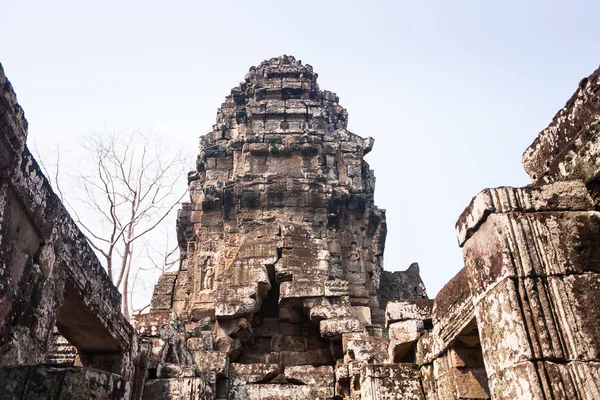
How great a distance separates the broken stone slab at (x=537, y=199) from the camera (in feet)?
11.3

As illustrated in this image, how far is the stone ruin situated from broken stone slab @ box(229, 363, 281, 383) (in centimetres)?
3

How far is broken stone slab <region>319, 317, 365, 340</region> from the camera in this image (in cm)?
910

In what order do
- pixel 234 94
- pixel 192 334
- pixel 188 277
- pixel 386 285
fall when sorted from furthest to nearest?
pixel 234 94, pixel 386 285, pixel 188 277, pixel 192 334

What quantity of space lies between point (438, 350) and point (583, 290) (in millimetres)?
2137

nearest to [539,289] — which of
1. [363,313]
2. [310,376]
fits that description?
[310,376]

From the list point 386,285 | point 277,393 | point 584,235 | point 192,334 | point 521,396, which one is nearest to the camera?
point 521,396

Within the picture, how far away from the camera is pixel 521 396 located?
308cm

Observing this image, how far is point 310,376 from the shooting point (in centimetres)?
846

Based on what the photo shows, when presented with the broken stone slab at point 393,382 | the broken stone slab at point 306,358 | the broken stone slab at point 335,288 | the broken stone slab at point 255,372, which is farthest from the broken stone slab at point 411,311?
the broken stone slab at point 306,358

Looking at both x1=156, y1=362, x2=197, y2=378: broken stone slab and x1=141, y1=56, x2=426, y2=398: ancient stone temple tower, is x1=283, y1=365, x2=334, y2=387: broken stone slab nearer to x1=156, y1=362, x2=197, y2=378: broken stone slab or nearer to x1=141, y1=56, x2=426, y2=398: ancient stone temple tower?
x1=141, y1=56, x2=426, y2=398: ancient stone temple tower

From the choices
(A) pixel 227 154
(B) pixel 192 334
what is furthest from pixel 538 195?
(A) pixel 227 154

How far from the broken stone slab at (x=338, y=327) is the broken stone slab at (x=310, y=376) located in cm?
69

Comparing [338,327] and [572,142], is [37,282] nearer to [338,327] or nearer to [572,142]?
[572,142]

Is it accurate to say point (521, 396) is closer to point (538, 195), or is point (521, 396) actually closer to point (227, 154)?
point (538, 195)
